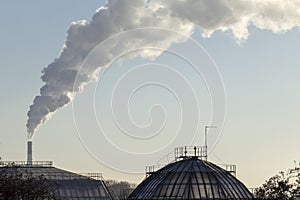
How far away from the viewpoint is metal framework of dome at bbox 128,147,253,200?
88.4 metres

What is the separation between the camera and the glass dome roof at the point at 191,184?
8838cm

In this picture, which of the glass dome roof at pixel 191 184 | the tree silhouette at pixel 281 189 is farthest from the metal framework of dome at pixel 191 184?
the tree silhouette at pixel 281 189

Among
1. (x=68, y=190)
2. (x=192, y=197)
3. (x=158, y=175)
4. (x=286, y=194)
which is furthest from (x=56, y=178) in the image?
(x=286, y=194)

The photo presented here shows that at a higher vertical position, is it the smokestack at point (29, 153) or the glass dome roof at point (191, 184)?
the smokestack at point (29, 153)

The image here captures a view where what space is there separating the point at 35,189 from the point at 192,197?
1123 inches

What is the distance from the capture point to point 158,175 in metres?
94.9

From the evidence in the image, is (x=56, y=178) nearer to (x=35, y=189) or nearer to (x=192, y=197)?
(x=192, y=197)

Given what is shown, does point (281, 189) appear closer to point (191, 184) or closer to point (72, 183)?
point (191, 184)

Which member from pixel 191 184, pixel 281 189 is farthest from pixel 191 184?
pixel 281 189

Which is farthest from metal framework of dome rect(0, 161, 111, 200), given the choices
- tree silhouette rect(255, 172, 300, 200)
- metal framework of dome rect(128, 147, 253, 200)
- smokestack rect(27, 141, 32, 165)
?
tree silhouette rect(255, 172, 300, 200)

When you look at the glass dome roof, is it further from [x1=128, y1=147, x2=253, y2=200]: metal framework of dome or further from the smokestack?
the smokestack

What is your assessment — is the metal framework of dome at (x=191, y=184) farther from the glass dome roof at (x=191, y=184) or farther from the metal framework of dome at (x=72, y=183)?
the metal framework of dome at (x=72, y=183)

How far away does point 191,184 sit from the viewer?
89500 millimetres

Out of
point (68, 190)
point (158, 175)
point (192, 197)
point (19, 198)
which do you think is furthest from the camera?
point (68, 190)
